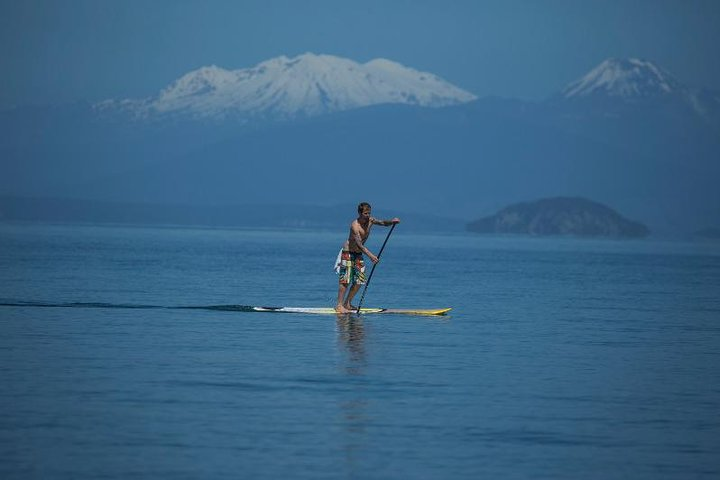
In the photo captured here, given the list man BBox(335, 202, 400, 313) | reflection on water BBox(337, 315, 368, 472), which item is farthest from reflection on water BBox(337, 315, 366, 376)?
man BBox(335, 202, 400, 313)

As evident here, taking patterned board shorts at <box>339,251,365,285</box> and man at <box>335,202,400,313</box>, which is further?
patterned board shorts at <box>339,251,365,285</box>

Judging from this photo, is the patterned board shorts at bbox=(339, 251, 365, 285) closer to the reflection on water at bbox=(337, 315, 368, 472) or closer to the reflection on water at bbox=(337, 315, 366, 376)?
the reflection on water at bbox=(337, 315, 366, 376)

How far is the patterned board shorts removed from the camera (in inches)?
1315

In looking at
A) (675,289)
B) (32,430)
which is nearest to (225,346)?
(32,430)

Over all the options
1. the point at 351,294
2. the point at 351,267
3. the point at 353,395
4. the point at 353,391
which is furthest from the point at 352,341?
the point at 353,395

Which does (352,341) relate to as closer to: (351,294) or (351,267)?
(351,267)

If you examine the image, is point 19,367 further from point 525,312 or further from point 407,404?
point 525,312

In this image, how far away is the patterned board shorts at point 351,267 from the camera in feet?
110

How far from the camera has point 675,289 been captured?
2391 inches

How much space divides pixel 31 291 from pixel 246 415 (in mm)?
27634

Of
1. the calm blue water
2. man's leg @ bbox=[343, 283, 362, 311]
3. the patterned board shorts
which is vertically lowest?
the calm blue water

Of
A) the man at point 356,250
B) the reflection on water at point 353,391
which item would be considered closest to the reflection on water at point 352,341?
the reflection on water at point 353,391

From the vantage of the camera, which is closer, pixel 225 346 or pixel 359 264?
pixel 225 346

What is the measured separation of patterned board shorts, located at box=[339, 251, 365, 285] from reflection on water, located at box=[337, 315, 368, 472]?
1.34 meters
